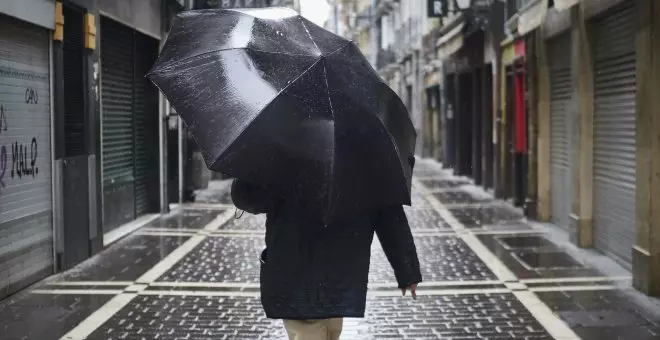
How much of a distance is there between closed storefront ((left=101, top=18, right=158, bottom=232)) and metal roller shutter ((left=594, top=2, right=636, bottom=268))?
7.28m

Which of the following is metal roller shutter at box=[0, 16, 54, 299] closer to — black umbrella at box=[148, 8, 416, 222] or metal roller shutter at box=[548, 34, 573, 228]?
black umbrella at box=[148, 8, 416, 222]

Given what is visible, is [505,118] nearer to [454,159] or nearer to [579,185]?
[579,185]

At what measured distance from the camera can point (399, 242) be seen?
12.4 feet

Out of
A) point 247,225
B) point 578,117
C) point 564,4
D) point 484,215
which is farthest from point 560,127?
point 247,225

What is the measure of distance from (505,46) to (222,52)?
1400 cm

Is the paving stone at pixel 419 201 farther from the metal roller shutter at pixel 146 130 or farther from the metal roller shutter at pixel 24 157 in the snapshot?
the metal roller shutter at pixel 24 157

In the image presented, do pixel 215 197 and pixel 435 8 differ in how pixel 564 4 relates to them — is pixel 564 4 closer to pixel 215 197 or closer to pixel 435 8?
pixel 215 197

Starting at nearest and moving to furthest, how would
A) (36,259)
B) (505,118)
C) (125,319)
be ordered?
(125,319) < (36,259) < (505,118)

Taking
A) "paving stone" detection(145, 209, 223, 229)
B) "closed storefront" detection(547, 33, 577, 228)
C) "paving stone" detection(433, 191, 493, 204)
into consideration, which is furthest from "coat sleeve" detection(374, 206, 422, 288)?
"paving stone" detection(433, 191, 493, 204)

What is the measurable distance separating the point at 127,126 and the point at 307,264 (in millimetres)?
10159

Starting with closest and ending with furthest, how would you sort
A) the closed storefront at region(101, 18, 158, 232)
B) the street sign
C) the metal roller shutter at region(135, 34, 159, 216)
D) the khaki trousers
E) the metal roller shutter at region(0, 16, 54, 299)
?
the khaki trousers
the metal roller shutter at region(0, 16, 54, 299)
the closed storefront at region(101, 18, 158, 232)
the metal roller shutter at region(135, 34, 159, 216)
the street sign

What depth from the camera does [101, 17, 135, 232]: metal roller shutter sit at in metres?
11.8

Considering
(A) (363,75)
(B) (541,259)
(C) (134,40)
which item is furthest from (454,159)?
(A) (363,75)

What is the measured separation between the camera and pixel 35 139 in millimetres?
8539
